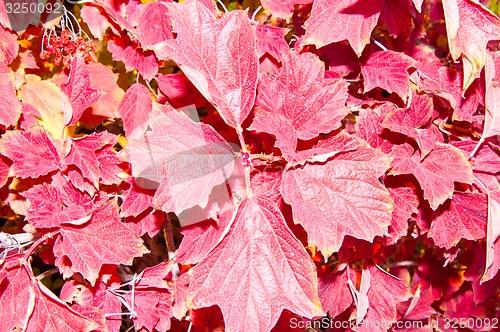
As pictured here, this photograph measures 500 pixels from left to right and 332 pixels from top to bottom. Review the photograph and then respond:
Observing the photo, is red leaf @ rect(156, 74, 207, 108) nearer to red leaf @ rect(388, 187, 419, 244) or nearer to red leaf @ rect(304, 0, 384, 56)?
red leaf @ rect(304, 0, 384, 56)

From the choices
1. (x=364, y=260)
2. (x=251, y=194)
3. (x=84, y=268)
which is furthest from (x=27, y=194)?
(x=364, y=260)

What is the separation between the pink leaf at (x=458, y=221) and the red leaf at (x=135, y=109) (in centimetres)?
54

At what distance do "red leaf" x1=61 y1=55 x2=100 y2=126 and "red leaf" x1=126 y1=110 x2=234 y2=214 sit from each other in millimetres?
149

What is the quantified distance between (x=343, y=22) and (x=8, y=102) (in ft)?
1.82

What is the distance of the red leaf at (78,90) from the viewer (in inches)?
32.5

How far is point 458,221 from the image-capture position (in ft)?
2.86

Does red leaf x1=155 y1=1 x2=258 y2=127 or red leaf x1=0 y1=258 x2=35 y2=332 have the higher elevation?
red leaf x1=155 y1=1 x2=258 y2=127

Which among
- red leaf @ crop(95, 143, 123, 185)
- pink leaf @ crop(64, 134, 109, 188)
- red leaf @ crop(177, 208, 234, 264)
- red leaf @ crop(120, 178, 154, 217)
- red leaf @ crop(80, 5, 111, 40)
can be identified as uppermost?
red leaf @ crop(80, 5, 111, 40)

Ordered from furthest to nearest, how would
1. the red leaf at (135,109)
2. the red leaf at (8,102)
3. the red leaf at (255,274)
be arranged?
the red leaf at (135,109), the red leaf at (8,102), the red leaf at (255,274)

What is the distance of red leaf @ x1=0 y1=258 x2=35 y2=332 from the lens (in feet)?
2.59

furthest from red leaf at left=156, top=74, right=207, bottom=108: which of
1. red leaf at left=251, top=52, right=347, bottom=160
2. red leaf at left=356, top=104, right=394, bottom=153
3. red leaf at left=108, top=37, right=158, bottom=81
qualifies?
red leaf at left=356, top=104, right=394, bottom=153

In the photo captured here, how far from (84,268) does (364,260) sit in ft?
1.67

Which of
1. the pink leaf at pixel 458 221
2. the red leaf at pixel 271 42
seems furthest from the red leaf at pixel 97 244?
the pink leaf at pixel 458 221

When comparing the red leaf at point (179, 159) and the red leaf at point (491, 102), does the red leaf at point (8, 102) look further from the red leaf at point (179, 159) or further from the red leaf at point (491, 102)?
the red leaf at point (491, 102)
